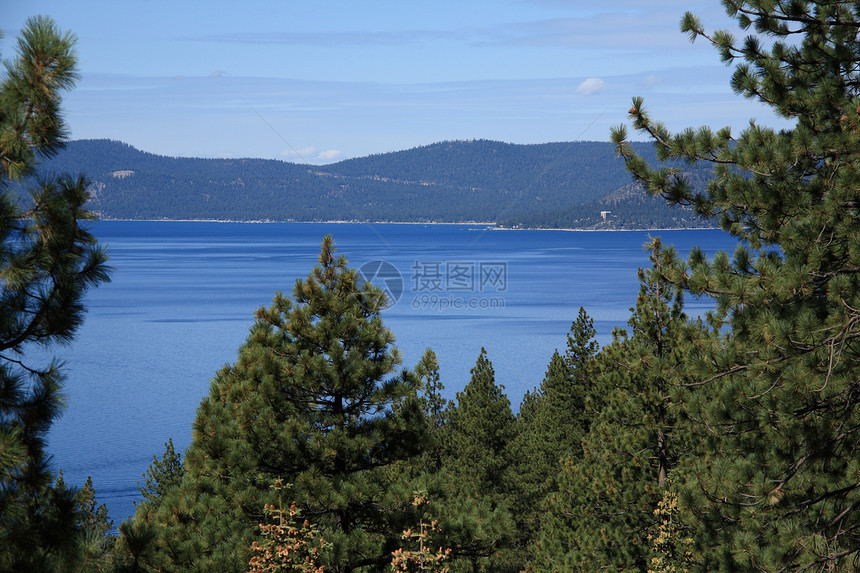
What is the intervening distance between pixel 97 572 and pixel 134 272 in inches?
5869

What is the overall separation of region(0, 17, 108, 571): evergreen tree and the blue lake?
3.96 meters

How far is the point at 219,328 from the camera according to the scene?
81000mm

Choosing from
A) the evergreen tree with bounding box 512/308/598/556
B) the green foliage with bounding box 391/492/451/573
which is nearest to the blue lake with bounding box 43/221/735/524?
the green foliage with bounding box 391/492/451/573

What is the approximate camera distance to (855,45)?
8.54m

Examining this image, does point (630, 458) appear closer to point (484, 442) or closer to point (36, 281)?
point (484, 442)

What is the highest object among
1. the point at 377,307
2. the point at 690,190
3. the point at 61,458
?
the point at 690,190

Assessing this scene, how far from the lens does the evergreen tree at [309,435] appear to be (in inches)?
404

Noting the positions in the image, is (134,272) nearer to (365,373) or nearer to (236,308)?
(236,308)

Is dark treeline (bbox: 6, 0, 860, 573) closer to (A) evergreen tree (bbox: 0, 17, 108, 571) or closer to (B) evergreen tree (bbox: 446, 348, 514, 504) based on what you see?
(A) evergreen tree (bbox: 0, 17, 108, 571)

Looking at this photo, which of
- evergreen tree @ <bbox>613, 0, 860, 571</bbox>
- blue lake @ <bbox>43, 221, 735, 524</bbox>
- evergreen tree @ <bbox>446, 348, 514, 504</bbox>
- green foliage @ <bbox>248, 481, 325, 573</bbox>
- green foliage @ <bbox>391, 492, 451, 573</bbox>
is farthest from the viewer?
blue lake @ <bbox>43, 221, 735, 524</bbox>

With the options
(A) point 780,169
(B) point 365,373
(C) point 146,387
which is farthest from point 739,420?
(C) point 146,387

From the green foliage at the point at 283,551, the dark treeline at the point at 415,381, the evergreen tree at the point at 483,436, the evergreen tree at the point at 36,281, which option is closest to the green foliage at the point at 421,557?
the dark treeline at the point at 415,381

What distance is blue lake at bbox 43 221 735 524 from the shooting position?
1954 inches

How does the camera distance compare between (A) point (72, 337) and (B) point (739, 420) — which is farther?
(B) point (739, 420)
